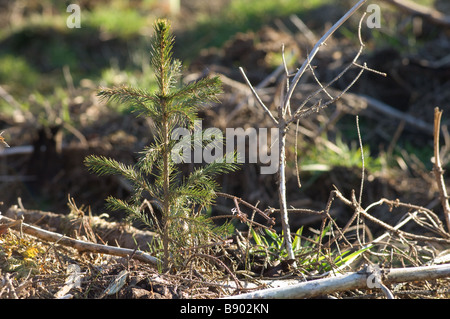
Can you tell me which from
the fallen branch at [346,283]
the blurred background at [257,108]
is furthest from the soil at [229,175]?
the fallen branch at [346,283]

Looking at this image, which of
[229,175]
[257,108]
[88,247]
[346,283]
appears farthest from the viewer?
[257,108]

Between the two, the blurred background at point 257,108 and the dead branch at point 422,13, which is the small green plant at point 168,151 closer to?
the blurred background at point 257,108

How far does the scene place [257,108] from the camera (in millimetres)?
4973

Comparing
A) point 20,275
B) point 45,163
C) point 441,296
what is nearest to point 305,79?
point 45,163

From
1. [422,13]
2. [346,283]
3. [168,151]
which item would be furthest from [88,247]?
[422,13]

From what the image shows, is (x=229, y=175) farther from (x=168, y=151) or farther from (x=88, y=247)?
(x=168, y=151)

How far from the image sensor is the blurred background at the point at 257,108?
446 centimetres

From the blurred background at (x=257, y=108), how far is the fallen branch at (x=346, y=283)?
1.57 metres

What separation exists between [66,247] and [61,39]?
657 cm

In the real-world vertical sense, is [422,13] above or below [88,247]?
above

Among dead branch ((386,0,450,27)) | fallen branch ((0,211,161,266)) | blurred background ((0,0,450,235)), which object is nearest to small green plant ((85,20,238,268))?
fallen branch ((0,211,161,266))

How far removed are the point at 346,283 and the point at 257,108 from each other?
9.81ft

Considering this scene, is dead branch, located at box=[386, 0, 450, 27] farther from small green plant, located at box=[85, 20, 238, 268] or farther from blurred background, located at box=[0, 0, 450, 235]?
small green plant, located at box=[85, 20, 238, 268]
